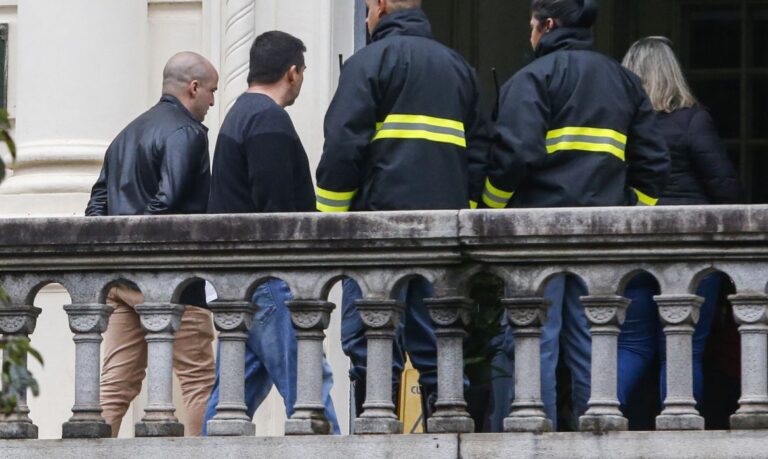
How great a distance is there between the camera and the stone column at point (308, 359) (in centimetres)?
902

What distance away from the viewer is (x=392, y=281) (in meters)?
8.99

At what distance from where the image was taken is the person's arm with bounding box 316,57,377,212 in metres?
9.34

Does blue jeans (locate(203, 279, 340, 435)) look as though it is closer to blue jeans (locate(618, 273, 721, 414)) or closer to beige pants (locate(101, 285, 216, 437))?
beige pants (locate(101, 285, 216, 437))

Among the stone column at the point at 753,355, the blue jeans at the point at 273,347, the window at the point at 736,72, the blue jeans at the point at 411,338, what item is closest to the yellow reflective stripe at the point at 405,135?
the blue jeans at the point at 411,338

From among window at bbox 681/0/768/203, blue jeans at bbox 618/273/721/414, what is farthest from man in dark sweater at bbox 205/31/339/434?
window at bbox 681/0/768/203

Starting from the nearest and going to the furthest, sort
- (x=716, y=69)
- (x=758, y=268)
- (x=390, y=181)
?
(x=758, y=268)
(x=390, y=181)
(x=716, y=69)

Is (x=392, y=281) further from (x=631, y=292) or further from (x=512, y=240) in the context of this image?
(x=631, y=292)

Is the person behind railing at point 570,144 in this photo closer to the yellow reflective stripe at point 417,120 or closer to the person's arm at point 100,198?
the yellow reflective stripe at point 417,120

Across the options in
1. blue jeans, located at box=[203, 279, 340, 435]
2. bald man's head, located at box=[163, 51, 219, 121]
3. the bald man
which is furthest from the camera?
bald man's head, located at box=[163, 51, 219, 121]

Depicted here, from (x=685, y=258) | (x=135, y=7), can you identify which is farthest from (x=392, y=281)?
(x=135, y=7)

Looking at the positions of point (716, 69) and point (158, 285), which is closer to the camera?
point (158, 285)

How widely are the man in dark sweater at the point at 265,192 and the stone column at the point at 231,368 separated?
0.59ft

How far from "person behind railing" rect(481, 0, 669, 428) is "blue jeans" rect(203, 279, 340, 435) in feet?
2.65

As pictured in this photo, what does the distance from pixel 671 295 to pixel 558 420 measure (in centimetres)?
113
